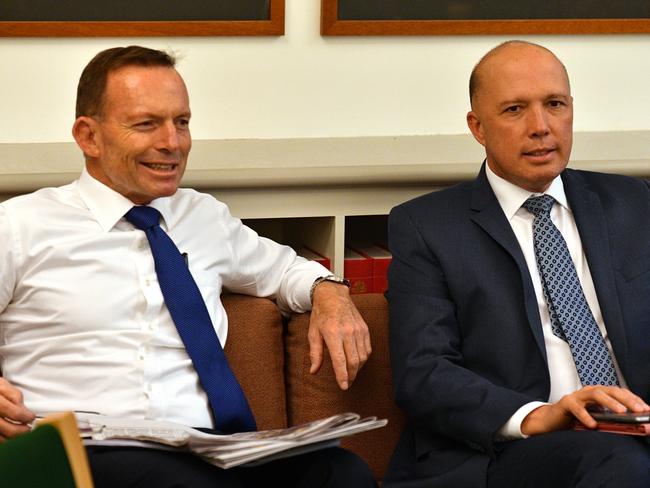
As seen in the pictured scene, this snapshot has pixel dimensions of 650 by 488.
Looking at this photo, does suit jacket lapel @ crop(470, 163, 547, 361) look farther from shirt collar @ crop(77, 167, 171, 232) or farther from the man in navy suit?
shirt collar @ crop(77, 167, 171, 232)

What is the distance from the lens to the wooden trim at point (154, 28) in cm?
321

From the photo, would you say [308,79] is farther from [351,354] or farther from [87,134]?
[351,354]

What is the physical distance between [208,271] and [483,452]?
2.34ft

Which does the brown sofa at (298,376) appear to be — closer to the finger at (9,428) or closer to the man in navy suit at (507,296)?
the man in navy suit at (507,296)

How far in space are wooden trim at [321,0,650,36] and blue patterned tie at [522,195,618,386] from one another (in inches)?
33.7

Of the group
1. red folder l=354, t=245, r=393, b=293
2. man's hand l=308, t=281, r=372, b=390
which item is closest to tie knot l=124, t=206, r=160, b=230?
man's hand l=308, t=281, r=372, b=390

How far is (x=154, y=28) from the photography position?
329cm

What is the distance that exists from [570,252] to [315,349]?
0.62m

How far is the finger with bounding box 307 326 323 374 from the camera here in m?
2.64

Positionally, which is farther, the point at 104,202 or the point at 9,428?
the point at 104,202

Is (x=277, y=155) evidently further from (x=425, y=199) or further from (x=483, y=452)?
(x=483, y=452)

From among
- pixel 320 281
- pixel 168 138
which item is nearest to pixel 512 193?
pixel 320 281

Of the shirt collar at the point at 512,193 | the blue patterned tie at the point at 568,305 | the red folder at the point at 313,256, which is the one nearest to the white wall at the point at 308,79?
the red folder at the point at 313,256

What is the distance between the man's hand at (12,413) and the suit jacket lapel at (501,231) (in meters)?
1.03
